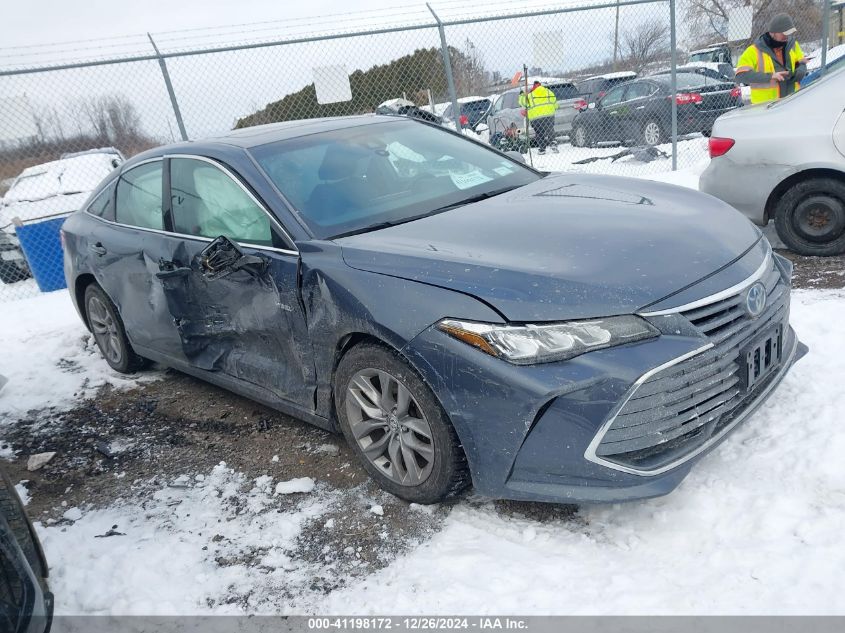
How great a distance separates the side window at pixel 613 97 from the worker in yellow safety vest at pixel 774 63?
18.0ft

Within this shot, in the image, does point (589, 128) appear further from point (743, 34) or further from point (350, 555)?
point (350, 555)

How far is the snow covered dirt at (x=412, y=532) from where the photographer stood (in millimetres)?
2307

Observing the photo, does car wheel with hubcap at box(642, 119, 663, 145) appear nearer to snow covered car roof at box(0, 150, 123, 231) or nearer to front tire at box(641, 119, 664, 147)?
front tire at box(641, 119, 664, 147)

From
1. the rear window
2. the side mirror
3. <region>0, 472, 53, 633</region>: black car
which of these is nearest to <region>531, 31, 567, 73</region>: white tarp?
the rear window

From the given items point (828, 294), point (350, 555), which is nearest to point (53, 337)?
point (350, 555)

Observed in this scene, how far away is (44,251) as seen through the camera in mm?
8062

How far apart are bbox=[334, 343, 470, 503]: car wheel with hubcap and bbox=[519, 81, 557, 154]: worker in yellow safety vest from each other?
1110 cm

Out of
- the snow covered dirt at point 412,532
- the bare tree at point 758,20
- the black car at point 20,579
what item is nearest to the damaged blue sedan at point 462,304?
the snow covered dirt at point 412,532

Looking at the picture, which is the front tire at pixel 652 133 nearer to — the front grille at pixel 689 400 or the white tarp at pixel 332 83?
the white tarp at pixel 332 83

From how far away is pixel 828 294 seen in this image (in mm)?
4496

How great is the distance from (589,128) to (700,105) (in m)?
2.16

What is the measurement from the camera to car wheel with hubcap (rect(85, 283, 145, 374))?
475 cm

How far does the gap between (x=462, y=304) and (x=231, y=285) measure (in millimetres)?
1436

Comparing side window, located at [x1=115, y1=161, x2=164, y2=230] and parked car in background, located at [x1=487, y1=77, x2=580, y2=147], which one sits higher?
side window, located at [x1=115, y1=161, x2=164, y2=230]
